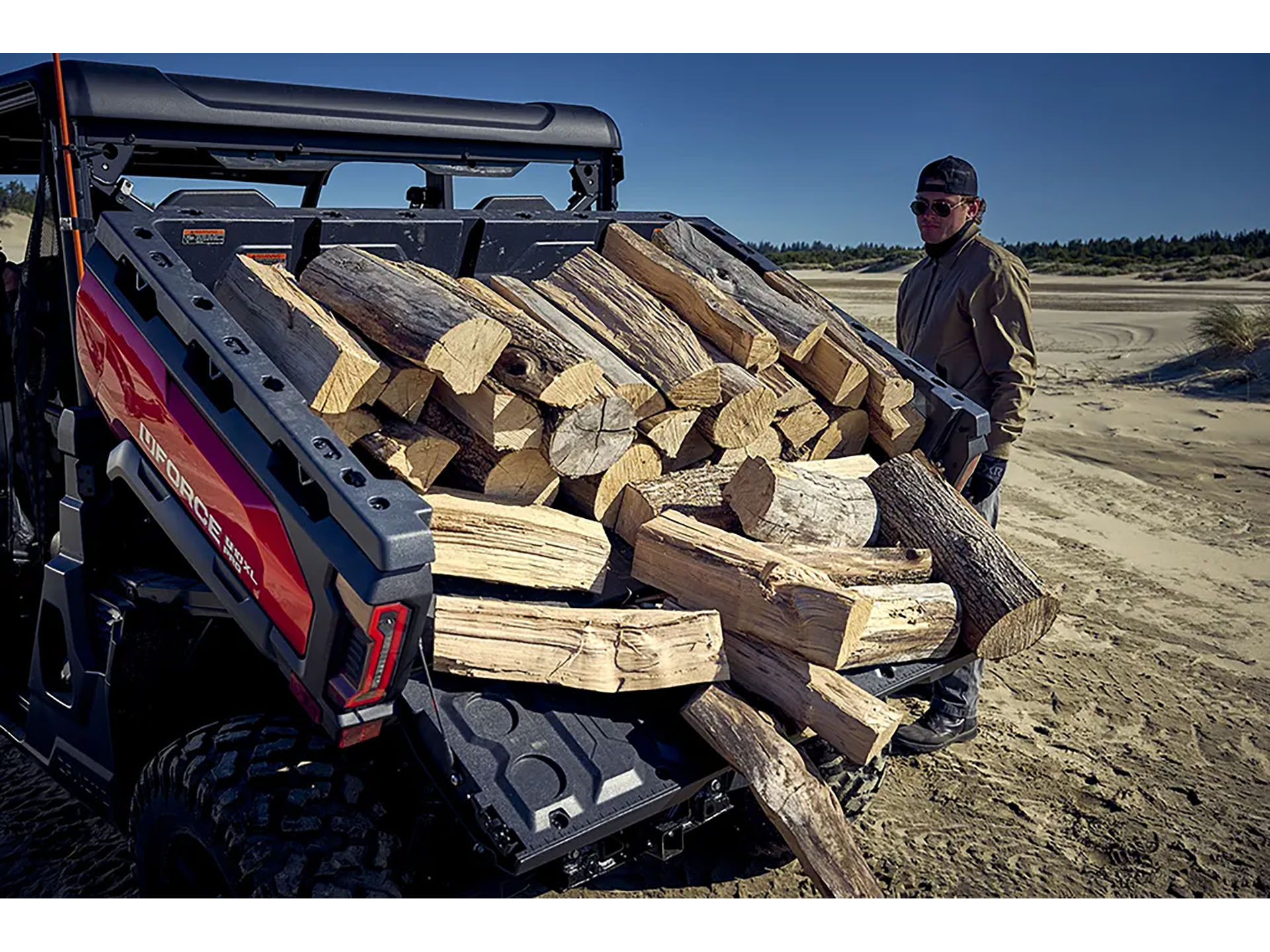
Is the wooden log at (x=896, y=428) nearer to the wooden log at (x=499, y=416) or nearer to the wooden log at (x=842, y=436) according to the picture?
the wooden log at (x=842, y=436)

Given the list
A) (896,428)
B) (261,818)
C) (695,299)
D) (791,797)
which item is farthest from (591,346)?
(261,818)

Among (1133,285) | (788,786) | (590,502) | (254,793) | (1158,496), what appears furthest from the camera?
(1133,285)

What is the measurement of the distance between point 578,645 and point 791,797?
65cm

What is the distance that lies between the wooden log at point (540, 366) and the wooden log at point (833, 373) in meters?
1.03

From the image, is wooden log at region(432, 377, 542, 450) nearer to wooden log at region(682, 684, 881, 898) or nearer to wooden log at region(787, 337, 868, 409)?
wooden log at region(682, 684, 881, 898)

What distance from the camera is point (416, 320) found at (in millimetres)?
2781

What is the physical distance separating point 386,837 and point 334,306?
4.77 ft

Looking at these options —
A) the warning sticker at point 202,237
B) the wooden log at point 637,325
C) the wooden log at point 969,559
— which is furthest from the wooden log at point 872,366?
the warning sticker at point 202,237

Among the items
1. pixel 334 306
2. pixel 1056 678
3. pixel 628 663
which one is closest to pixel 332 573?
pixel 628 663

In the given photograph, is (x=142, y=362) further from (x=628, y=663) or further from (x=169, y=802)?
(x=628, y=663)

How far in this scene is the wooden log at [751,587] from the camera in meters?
2.70

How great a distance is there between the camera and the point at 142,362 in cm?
260

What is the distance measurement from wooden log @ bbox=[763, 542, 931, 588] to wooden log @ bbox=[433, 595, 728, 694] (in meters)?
0.42

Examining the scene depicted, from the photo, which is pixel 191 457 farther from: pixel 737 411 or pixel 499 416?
pixel 737 411
